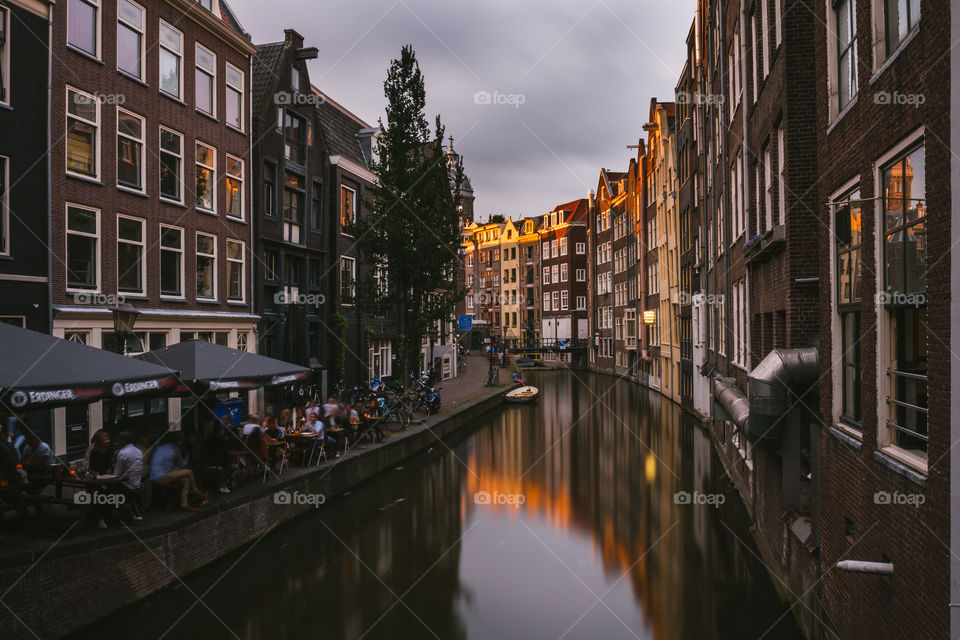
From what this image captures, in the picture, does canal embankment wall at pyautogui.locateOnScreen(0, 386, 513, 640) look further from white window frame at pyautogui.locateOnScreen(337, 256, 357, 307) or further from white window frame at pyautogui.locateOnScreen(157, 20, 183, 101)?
white window frame at pyautogui.locateOnScreen(337, 256, 357, 307)

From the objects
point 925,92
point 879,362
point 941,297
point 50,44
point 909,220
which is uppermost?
point 50,44

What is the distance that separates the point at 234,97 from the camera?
23047 mm

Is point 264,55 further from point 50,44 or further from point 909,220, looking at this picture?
point 909,220

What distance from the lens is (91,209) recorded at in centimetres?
1669

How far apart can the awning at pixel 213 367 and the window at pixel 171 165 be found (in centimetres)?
794

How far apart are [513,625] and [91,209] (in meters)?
13.9

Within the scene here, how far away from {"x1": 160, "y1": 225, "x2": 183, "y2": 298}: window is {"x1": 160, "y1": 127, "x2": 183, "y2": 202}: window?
1.00m

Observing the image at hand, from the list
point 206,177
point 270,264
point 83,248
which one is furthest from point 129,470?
point 270,264

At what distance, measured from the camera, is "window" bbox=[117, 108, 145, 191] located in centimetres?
1767

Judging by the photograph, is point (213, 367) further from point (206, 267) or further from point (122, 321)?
point (206, 267)

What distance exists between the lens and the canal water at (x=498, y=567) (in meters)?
9.53

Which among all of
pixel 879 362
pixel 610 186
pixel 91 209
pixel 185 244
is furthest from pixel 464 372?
pixel 879 362

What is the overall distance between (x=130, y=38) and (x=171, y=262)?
19.6 feet

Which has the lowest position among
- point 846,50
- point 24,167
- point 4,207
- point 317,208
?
point 4,207
